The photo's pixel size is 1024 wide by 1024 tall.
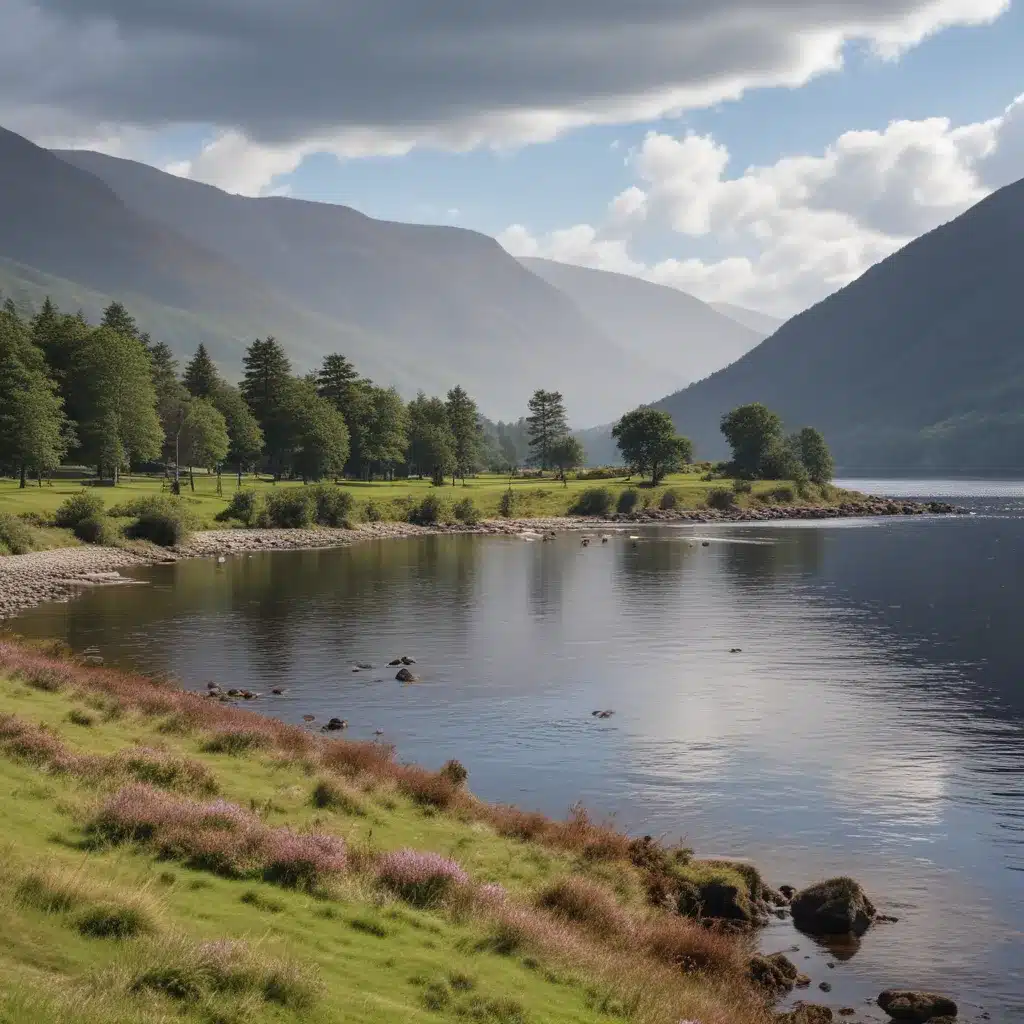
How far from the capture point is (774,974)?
23891 mm

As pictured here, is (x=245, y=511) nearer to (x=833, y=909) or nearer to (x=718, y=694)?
→ (x=718, y=694)

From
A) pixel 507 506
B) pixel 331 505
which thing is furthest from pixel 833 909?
pixel 507 506

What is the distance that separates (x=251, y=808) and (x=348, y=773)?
665cm

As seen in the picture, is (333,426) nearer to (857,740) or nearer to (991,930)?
(857,740)

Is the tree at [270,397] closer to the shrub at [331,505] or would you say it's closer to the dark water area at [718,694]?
the shrub at [331,505]

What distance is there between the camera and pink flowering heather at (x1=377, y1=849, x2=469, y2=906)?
71.1ft

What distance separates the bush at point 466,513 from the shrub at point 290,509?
29938 mm

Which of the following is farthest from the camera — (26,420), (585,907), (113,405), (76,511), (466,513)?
(466,513)

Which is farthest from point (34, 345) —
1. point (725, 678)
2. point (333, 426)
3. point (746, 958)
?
point (746, 958)

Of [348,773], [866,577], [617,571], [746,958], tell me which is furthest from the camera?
[617,571]

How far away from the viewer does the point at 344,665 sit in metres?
61.5

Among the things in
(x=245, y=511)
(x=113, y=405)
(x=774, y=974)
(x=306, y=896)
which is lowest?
(x=774, y=974)

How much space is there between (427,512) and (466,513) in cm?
758

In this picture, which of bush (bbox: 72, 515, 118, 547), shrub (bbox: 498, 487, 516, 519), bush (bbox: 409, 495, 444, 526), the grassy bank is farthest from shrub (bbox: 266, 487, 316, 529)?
the grassy bank
